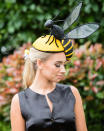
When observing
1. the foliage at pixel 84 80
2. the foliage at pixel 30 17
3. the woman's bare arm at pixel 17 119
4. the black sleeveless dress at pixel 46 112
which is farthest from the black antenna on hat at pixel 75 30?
the foliage at pixel 30 17

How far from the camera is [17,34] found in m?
4.90

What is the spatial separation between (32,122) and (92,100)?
1.58 meters

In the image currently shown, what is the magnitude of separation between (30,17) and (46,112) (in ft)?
8.12

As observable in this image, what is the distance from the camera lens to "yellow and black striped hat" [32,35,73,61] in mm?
2400

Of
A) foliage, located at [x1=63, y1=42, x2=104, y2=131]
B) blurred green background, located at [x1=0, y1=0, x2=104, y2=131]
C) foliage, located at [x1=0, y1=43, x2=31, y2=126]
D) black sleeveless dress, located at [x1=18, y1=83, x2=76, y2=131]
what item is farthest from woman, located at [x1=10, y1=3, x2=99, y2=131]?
foliage, located at [x1=0, y1=43, x2=31, y2=126]

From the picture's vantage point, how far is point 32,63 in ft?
8.67

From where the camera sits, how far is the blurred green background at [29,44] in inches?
149

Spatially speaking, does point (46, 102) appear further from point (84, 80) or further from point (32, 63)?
point (84, 80)

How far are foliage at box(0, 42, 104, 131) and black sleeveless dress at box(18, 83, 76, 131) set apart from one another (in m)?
1.17

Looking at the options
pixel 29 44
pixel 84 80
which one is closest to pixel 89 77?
pixel 84 80

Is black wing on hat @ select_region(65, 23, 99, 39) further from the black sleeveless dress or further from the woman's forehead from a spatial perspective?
the black sleeveless dress

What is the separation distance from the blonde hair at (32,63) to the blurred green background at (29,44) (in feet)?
2.77

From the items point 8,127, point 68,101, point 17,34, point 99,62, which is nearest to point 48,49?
point 68,101

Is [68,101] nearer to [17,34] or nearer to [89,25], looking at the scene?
[89,25]
